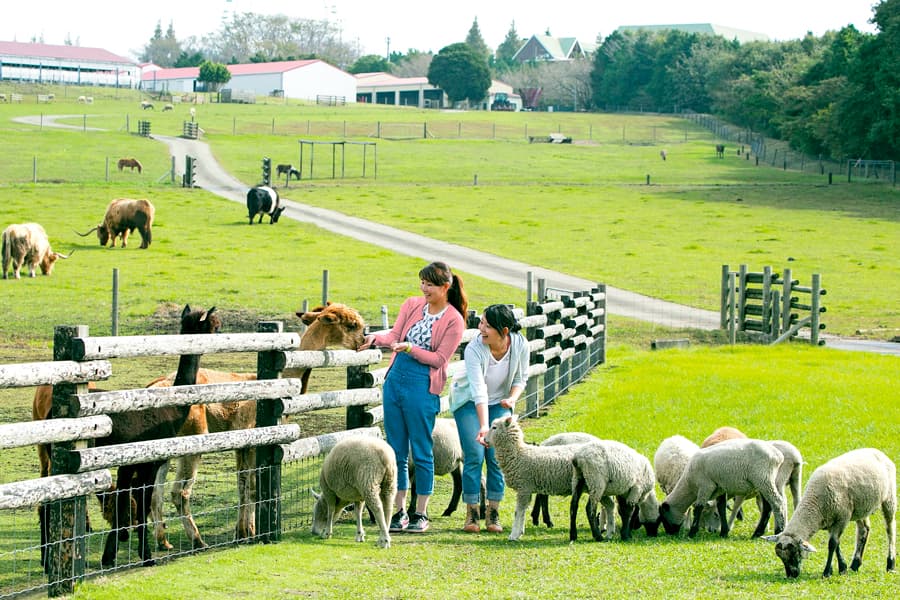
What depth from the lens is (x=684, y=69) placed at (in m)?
125

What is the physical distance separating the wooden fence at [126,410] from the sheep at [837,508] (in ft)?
11.9

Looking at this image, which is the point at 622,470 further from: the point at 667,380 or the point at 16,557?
the point at 667,380

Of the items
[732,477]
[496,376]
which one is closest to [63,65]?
[496,376]

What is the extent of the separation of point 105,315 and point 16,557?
17480mm

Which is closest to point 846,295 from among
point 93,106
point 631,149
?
point 631,149

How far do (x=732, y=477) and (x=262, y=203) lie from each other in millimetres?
36026

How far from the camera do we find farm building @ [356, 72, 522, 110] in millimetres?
143262

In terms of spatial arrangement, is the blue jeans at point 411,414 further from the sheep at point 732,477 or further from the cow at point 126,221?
the cow at point 126,221

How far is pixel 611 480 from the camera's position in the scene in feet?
30.1

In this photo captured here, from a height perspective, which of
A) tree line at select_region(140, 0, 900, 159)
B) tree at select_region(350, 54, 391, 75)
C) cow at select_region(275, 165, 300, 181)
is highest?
tree at select_region(350, 54, 391, 75)

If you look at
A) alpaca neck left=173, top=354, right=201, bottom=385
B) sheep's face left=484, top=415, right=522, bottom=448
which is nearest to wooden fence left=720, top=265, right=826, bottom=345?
sheep's face left=484, top=415, right=522, bottom=448

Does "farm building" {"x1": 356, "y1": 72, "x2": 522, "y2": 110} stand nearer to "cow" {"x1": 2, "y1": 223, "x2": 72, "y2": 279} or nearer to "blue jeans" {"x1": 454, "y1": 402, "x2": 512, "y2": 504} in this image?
"cow" {"x1": 2, "y1": 223, "x2": 72, "y2": 279}

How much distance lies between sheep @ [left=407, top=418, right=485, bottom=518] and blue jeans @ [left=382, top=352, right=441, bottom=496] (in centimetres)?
61

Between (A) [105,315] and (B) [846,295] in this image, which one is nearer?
(A) [105,315]
